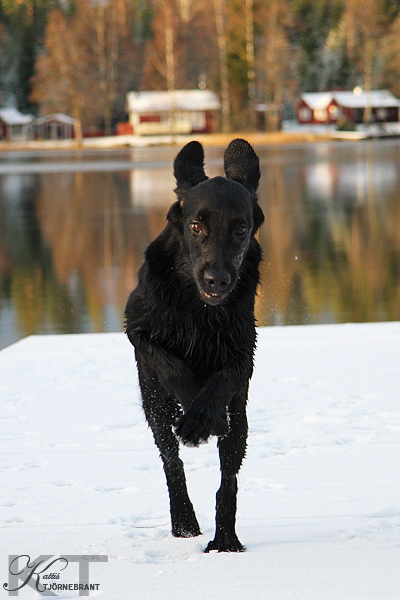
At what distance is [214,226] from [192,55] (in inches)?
3164

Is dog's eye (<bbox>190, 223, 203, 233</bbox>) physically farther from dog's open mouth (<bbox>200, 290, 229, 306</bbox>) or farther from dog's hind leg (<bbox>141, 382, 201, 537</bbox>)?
dog's hind leg (<bbox>141, 382, 201, 537</bbox>)

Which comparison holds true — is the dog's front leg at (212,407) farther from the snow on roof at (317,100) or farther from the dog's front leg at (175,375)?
the snow on roof at (317,100)

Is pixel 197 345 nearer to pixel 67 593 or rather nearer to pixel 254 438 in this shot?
pixel 67 593

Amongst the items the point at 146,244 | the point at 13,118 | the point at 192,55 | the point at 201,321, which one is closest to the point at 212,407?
the point at 201,321

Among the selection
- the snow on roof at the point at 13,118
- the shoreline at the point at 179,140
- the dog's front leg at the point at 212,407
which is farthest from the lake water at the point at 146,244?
the snow on roof at the point at 13,118

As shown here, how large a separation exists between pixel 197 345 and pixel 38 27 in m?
101

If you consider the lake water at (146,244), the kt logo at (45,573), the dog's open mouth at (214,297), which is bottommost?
the lake water at (146,244)

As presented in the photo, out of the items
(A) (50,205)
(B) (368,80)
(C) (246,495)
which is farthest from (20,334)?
(B) (368,80)

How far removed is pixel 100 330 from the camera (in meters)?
9.35

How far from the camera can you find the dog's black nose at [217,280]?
307 centimetres

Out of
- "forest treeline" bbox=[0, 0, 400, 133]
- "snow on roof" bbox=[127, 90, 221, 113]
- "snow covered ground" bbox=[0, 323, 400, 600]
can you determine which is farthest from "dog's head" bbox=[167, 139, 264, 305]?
"snow on roof" bbox=[127, 90, 221, 113]

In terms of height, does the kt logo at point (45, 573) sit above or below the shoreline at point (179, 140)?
above

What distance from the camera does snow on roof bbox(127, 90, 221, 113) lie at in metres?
79.2

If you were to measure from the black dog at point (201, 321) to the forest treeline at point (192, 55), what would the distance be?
71323 mm
